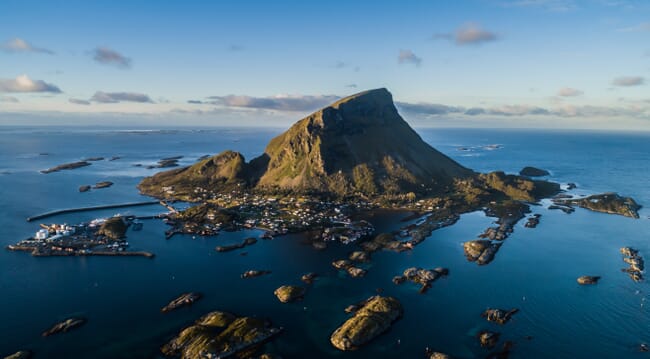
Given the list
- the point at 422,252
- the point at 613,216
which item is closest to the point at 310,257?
the point at 422,252

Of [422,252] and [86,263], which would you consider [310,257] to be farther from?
[86,263]

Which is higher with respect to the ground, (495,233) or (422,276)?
(422,276)

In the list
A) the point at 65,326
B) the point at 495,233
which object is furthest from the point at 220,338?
the point at 495,233

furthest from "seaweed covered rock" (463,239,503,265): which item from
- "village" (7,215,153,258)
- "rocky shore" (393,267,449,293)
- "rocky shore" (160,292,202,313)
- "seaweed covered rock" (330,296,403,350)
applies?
"village" (7,215,153,258)

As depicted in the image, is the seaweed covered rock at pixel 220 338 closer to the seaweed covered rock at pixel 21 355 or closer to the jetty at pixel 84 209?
the seaweed covered rock at pixel 21 355

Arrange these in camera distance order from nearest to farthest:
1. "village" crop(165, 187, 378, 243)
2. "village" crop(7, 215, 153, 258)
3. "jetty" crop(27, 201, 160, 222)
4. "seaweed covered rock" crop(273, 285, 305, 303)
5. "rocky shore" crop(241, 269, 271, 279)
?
"seaweed covered rock" crop(273, 285, 305, 303) → "rocky shore" crop(241, 269, 271, 279) → "village" crop(7, 215, 153, 258) → "village" crop(165, 187, 378, 243) → "jetty" crop(27, 201, 160, 222)

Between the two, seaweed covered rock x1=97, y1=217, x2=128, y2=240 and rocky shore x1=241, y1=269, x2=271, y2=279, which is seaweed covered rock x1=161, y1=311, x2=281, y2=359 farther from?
seaweed covered rock x1=97, y1=217, x2=128, y2=240

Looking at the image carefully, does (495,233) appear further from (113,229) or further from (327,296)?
(113,229)
